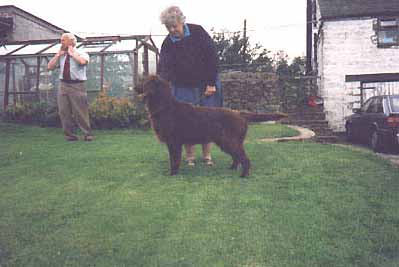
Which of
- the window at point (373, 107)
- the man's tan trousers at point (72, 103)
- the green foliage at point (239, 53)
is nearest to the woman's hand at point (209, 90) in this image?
the man's tan trousers at point (72, 103)

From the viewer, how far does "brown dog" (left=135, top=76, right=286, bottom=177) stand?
498 cm

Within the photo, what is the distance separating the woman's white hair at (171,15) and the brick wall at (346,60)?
14.0 meters

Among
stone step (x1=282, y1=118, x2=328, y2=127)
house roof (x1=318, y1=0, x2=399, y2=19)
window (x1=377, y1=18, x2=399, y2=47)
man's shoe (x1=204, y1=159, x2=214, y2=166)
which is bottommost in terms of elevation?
man's shoe (x1=204, y1=159, x2=214, y2=166)

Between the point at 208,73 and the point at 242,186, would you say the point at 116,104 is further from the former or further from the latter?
the point at 242,186

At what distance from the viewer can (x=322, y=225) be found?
3.37m

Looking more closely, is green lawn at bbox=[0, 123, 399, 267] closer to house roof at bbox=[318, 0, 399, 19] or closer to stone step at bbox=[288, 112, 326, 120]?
stone step at bbox=[288, 112, 326, 120]

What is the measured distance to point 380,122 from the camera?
35.0 feet

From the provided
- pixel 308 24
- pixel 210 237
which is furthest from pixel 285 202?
pixel 308 24

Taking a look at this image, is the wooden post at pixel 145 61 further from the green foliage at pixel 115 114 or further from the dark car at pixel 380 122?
the dark car at pixel 380 122

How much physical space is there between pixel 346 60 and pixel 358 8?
2.19 metres

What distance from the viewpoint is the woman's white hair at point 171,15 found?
523 centimetres

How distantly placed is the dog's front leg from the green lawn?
0.11 m

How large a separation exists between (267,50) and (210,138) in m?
26.4

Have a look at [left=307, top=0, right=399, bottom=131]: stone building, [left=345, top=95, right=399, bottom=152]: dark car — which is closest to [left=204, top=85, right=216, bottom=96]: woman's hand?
[left=345, top=95, right=399, bottom=152]: dark car
